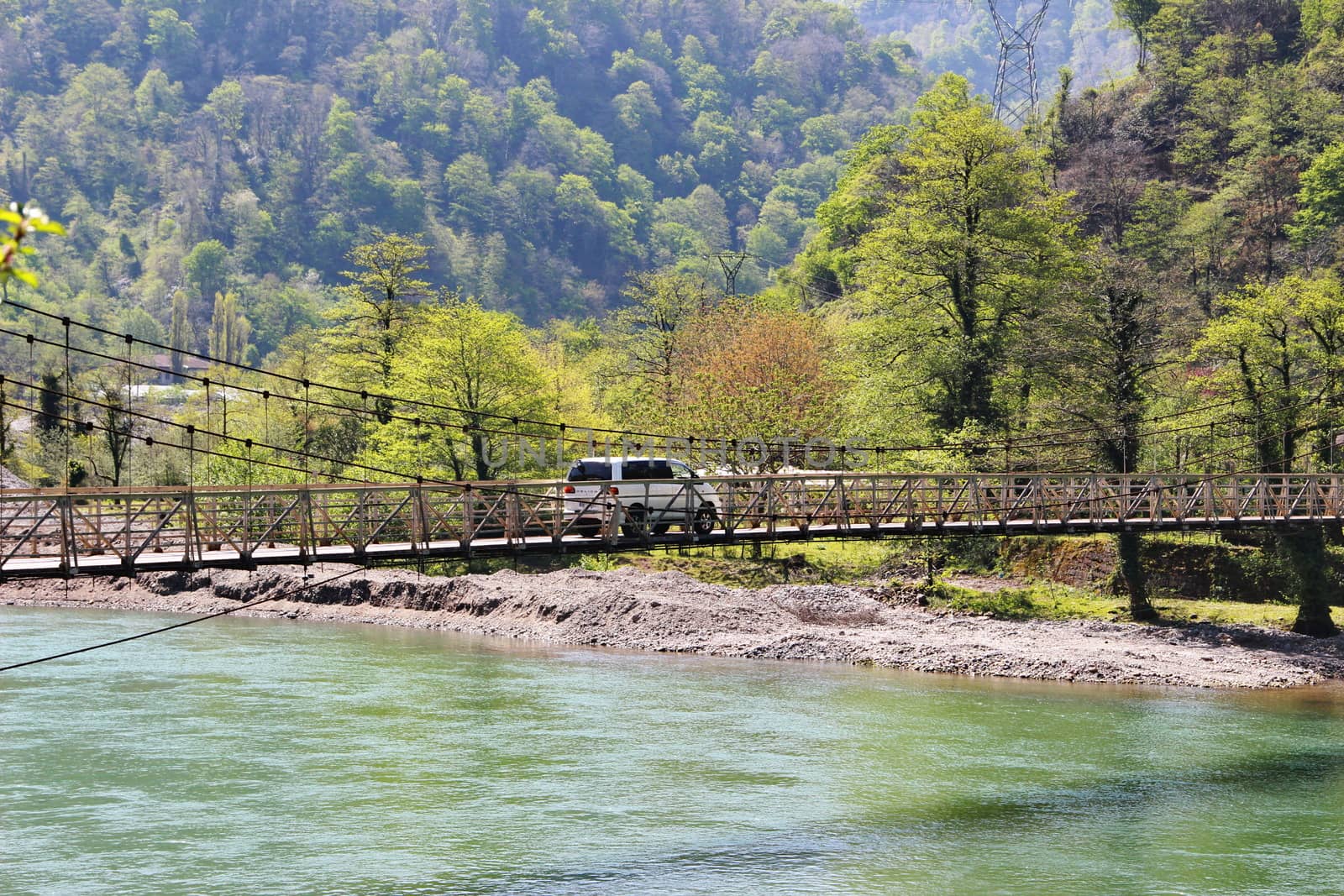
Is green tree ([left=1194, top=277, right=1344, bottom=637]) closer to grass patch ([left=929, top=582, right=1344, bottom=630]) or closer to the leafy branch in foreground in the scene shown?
grass patch ([left=929, top=582, right=1344, bottom=630])

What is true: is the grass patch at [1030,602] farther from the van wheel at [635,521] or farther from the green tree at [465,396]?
the green tree at [465,396]

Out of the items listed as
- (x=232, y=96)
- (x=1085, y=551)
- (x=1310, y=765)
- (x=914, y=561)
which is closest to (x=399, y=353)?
(x=914, y=561)

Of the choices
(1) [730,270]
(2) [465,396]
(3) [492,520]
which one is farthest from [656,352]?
(3) [492,520]

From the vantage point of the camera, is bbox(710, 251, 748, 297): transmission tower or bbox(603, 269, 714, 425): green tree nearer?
bbox(603, 269, 714, 425): green tree

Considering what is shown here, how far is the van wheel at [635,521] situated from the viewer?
23.5 meters

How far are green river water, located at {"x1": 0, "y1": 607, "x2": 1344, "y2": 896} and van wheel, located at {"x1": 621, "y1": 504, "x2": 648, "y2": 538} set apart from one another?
3.48 m

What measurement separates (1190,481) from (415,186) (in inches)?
6340

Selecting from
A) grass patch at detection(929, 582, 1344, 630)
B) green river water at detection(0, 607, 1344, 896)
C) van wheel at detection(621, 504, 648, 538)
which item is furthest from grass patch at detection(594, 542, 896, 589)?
van wheel at detection(621, 504, 648, 538)

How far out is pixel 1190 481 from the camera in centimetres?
3641

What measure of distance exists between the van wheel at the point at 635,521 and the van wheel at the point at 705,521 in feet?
3.39

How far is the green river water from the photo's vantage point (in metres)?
17.5

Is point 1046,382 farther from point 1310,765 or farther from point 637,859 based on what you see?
point 637,859

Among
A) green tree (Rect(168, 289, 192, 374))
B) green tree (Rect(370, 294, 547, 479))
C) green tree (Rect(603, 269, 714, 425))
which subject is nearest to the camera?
green tree (Rect(370, 294, 547, 479))

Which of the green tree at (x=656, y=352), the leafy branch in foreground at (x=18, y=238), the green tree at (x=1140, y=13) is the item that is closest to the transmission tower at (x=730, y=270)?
the green tree at (x=656, y=352)
